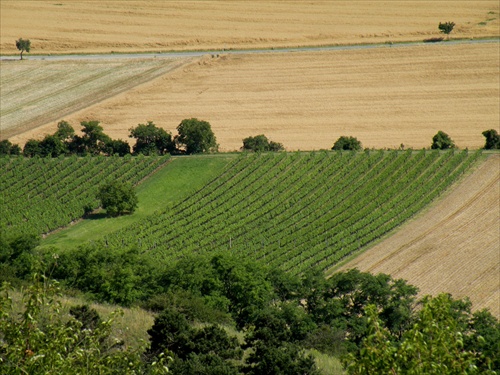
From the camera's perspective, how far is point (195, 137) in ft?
319

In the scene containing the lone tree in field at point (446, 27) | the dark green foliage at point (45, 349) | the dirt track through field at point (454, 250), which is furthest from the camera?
the lone tree in field at point (446, 27)

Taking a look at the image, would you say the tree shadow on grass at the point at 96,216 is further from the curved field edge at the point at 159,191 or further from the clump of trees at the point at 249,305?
the clump of trees at the point at 249,305

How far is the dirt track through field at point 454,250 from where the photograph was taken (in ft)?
222

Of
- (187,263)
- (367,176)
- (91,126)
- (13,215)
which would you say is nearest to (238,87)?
(91,126)

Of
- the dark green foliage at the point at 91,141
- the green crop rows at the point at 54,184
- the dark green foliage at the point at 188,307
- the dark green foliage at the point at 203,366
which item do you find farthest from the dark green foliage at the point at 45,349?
the dark green foliage at the point at 91,141

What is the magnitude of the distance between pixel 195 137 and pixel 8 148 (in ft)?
54.4

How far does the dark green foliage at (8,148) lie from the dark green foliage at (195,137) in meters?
14.2

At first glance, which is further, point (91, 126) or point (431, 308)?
point (91, 126)

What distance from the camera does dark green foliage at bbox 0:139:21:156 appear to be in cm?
9619

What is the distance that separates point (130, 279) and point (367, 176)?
119 feet

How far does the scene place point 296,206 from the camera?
83.2m

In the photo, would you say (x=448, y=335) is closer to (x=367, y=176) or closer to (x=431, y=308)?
(x=431, y=308)

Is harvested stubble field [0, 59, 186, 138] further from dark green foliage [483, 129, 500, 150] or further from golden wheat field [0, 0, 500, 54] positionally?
dark green foliage [483, 129, 500, 150]

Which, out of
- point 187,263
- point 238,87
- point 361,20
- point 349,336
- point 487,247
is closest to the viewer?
point 349,336
